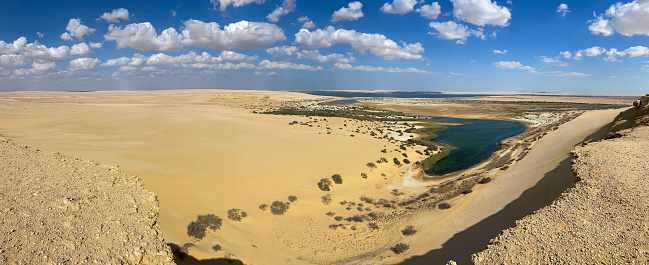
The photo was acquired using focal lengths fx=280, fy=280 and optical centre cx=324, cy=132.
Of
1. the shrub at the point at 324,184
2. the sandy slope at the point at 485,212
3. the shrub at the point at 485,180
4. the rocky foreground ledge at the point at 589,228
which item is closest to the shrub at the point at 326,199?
the shrub at the point at 324,184

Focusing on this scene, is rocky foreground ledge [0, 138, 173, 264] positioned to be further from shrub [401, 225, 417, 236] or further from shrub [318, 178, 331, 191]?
shrub [318, 178, 331, 191]

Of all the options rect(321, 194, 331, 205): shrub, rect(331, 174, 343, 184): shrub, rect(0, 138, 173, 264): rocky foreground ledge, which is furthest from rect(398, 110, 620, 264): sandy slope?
rect(0, 138, 173, 264): rocky foreground ledge

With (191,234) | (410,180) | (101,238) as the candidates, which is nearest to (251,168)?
(191,234)

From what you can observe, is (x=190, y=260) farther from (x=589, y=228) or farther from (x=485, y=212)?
(x=485, y=212)

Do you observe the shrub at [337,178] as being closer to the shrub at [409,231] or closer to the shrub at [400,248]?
the shrub at [409,231]

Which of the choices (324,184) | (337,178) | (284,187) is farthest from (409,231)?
(284,187)
